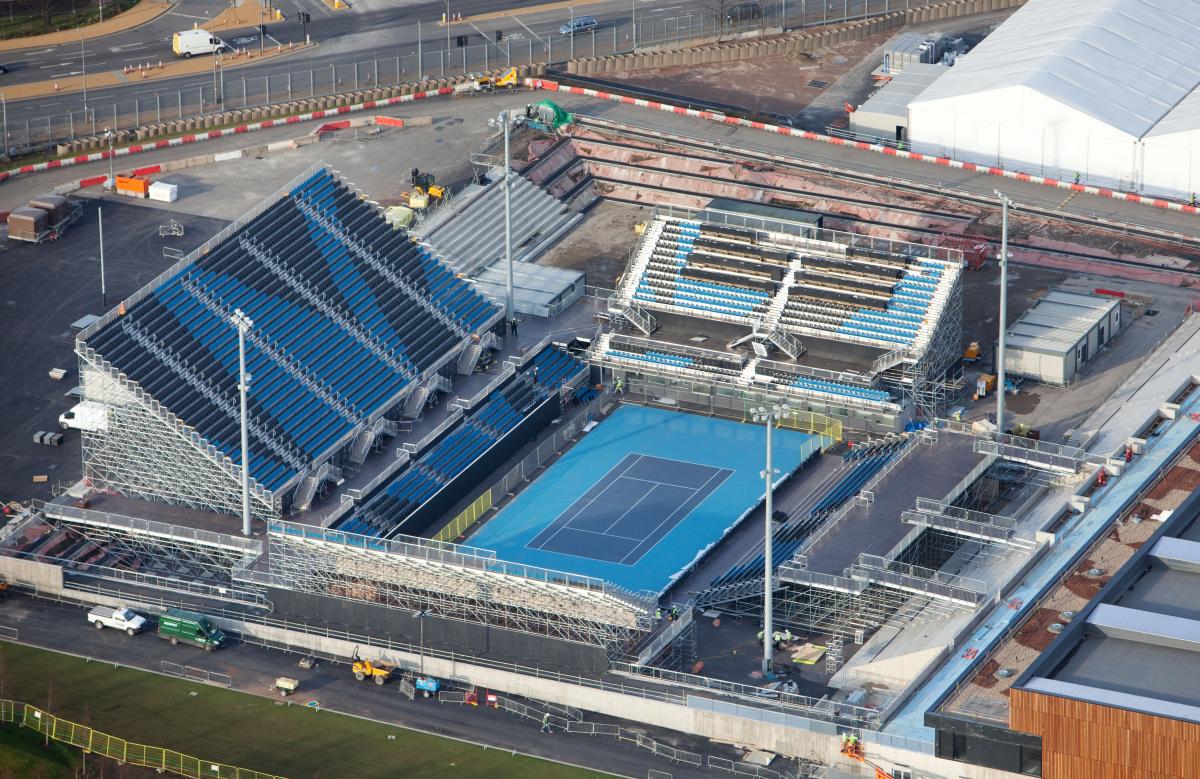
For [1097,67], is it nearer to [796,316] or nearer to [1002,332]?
[796,316]

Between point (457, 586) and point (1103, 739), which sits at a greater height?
point (457, 586)

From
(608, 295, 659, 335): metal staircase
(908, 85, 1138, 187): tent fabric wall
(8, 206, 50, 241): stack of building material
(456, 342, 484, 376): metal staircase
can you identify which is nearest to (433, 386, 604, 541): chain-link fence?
(608, 295, 659, 335): metal staircase

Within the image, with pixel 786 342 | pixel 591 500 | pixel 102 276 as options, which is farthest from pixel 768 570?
pixel 102 276

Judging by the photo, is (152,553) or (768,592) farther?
(152,553)

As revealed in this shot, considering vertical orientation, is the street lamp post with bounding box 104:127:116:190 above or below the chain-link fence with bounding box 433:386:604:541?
above

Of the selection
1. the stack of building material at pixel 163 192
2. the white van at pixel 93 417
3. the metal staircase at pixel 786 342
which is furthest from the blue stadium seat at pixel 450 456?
the stack of building material at pixel 163 192

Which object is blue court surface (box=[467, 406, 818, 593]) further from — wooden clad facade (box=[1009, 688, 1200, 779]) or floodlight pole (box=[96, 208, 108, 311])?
floodlight pole (box=[96, 208, 108, 311])

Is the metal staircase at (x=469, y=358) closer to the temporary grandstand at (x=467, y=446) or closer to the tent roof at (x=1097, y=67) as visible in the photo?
the temporary grandstand at (x=467, y=446)
